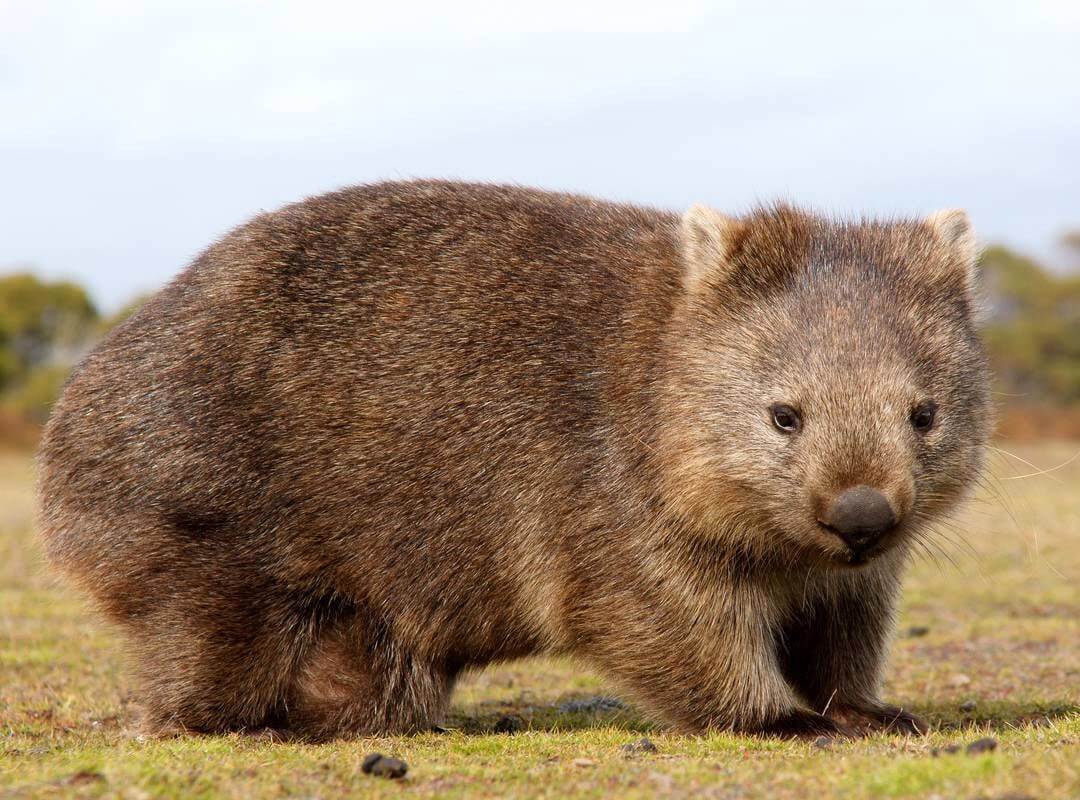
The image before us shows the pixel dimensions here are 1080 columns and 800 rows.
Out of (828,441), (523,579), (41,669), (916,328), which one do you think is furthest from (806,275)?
(41,669)

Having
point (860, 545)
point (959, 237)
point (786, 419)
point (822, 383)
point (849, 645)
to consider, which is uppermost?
point (959, 237)

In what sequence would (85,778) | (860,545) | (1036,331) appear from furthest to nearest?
(1036,331)
(860,545)
(85,778)

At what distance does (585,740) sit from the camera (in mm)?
5836

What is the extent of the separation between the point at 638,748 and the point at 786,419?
141cm

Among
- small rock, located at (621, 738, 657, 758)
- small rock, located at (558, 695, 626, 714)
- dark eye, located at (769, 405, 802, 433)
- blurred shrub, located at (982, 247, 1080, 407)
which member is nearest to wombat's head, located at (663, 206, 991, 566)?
dark eye, located at (769, 405, 802, 433)

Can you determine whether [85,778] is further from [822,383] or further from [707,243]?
[707,243]

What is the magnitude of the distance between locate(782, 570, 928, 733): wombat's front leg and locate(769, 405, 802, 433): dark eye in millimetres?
1163

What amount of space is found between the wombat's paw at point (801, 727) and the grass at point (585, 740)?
0.20 metres

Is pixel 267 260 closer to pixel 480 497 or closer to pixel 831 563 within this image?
pixel 480 497

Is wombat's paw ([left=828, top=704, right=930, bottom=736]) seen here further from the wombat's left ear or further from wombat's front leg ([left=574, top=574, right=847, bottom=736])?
the wombat's left ear

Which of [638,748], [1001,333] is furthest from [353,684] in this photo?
[1001,333]

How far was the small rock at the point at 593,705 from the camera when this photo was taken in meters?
7.23

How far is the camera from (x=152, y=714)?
616 centimetres

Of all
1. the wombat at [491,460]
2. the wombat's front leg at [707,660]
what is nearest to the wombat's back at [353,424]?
the wombat at [491,460]
